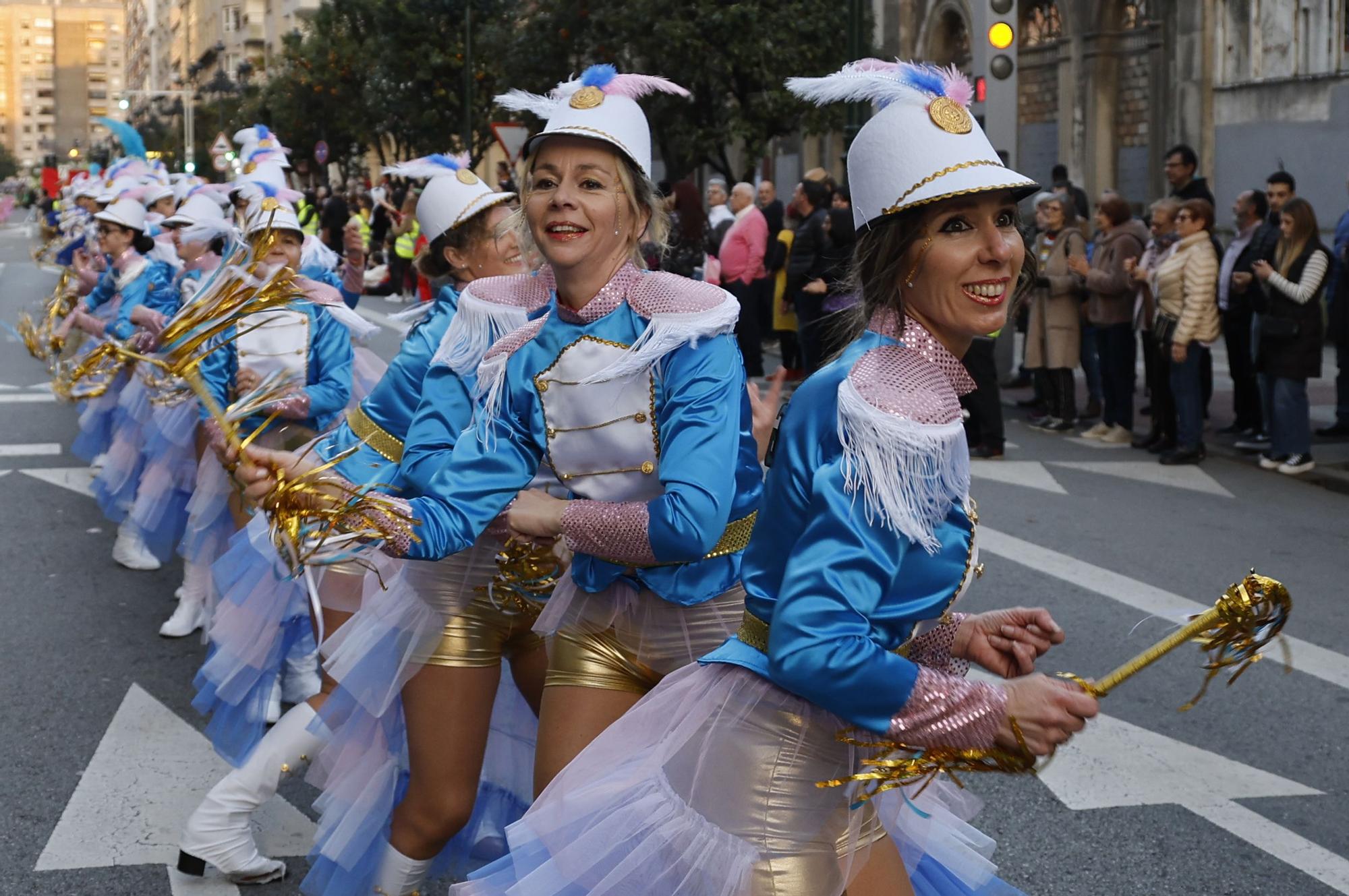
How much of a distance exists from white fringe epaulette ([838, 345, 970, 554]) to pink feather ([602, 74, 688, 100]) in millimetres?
1238

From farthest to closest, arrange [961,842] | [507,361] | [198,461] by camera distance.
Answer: [198,461]
[507,361]
[961,842]

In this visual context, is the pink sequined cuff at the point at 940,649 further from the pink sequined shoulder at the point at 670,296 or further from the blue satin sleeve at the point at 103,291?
the blue satin sleeve at the point at 103,291

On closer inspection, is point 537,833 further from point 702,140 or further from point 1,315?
point 1,315

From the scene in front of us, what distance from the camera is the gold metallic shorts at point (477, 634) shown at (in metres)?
3.60

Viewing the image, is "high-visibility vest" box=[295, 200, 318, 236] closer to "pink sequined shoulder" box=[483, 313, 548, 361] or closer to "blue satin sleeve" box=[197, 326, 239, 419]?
"blue satin sleeve" box=[197, 326, 239, 419]

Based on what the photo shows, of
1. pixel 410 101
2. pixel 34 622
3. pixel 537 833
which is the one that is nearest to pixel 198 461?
pixel 34 622

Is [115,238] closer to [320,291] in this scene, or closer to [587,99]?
[320,291]

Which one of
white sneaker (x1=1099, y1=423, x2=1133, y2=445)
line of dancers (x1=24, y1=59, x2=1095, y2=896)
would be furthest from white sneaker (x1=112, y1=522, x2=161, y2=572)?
white sneaker (x1=1099, y1=423, x2=1133, y2=445)

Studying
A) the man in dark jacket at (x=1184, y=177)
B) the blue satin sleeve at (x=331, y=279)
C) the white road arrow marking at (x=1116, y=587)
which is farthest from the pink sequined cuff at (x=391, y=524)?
the man in dark jacket at (x=1184, y=177)

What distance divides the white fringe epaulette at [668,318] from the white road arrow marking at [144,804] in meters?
2.14

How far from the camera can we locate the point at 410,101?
40.8m

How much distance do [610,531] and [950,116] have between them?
1.06 m

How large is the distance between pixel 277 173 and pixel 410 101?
34539 millimetres

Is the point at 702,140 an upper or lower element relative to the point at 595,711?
upper
